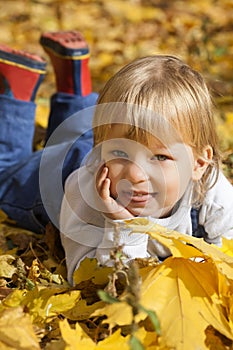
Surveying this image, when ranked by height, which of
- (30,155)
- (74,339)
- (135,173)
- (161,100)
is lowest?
(30,155)

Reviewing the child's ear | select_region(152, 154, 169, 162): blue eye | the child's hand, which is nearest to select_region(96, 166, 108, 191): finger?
the child's hand

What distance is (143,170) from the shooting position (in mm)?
1485

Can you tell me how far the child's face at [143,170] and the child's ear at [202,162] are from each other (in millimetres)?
49

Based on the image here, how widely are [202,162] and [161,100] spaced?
9.1 inches

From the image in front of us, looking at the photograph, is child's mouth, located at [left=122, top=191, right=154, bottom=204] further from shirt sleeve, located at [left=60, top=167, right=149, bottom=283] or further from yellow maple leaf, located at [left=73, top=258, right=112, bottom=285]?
yellow maple leaf, located at [left=73, top=258, right=112, bottom=285]

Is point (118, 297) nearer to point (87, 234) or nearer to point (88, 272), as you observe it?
point (88, 272)

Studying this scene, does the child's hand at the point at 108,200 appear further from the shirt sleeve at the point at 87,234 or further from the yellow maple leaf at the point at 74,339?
the yellow maple leaf at the point at 74,339

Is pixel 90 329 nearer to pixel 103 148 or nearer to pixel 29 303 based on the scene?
pixel 29 303

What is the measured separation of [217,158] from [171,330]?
616 mm

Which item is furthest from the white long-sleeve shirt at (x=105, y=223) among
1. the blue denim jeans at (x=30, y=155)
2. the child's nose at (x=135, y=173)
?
the blue denim jeans at (x=30, y=155)

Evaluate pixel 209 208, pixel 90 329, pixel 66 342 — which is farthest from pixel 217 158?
pixel 66 342

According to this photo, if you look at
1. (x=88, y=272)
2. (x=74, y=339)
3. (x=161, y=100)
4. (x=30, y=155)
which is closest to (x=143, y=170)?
(x=161, y=100)

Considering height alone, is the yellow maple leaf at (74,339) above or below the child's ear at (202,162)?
below

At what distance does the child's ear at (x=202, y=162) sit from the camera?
1.63 meters
